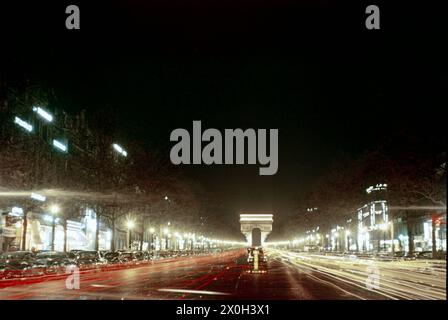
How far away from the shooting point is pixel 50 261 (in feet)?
160

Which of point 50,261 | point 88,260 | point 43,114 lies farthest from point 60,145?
point 50,261

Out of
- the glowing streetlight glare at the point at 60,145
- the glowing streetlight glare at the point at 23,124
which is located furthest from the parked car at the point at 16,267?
the glowing streetlight glare at the point at 60,145

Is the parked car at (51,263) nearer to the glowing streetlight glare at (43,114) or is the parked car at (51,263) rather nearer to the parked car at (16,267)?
the parked car at (16,267)

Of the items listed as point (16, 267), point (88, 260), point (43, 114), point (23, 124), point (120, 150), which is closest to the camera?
point (16, 267)

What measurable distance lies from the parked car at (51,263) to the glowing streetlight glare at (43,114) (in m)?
27.4

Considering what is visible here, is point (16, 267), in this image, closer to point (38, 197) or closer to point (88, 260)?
point (88, 260)

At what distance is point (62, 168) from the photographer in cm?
8531

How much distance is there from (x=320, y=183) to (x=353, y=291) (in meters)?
107

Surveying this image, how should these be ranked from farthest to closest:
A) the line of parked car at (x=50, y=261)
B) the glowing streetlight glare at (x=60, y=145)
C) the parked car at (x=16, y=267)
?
the glowing streetlight glare at (x=60, y=145), the line of parked car at (x=50, y=261), the parked car at (x=16, y=267)

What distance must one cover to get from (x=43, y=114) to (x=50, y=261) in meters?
37.1

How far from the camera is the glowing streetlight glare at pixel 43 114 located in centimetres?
7728

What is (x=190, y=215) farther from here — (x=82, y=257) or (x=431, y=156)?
(x=431, y=156)

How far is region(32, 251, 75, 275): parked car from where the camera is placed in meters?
44.6
